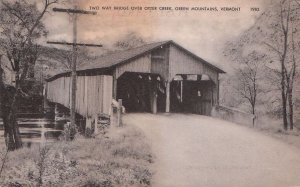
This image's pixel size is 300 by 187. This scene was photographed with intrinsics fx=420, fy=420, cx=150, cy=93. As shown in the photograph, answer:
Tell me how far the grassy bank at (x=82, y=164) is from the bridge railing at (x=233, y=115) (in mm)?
3008

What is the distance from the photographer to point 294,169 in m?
8.38

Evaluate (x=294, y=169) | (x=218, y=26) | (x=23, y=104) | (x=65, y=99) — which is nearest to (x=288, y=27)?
(x=218, y=26)

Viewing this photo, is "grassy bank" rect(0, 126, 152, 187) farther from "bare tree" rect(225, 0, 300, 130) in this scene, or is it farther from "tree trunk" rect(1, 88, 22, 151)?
"bare tree" rect(225, 0, 300, 130)

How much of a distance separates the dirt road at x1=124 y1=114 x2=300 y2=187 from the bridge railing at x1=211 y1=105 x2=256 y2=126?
Result: 605 millimetres

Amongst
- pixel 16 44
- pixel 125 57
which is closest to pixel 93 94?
pixel 125 57

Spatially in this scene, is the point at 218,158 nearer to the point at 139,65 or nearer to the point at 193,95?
the point at 139,65

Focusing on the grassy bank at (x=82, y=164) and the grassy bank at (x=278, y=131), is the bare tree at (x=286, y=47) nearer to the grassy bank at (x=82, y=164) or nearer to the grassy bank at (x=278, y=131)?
Result: the grassy bank at (x=278, y=131)

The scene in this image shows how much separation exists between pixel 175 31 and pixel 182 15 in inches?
13.3

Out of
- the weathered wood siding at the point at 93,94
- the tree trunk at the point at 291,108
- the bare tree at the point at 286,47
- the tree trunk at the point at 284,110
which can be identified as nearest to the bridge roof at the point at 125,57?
the weathered wood siding at the point at 93,94

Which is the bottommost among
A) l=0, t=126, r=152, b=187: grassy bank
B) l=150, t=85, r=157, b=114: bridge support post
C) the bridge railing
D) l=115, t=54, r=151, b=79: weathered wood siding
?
l=0, t=126, r=152, b=187: grassy bank

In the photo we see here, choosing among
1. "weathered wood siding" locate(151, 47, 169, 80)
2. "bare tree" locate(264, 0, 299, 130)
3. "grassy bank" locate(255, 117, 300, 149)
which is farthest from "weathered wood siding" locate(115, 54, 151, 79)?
"grassy bank" locate(255, 117, 300, 149)

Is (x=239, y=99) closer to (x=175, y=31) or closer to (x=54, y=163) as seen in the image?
(x=175, y=31)

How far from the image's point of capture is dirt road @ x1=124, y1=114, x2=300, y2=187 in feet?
25.8

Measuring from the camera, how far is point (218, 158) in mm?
8320
